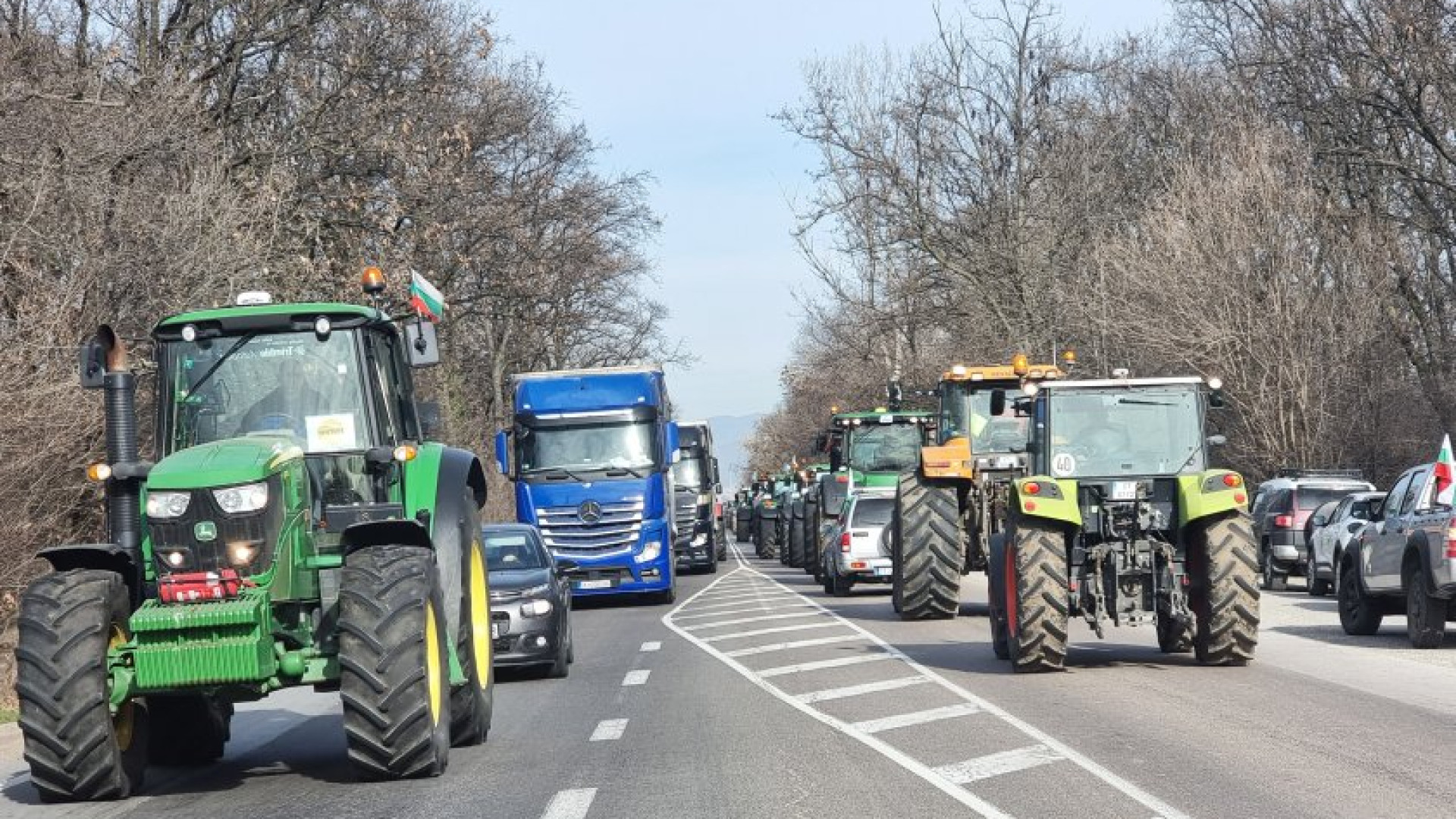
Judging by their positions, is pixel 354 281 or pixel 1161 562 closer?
pixel 1161 562

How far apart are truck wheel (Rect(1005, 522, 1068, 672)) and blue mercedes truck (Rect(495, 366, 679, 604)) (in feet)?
50.6

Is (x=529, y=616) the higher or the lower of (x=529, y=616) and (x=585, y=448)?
the lower

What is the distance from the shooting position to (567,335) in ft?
211

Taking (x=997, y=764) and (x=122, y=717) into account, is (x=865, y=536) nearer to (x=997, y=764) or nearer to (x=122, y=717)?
(x=997, y=764)

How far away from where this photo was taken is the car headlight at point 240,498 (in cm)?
1123

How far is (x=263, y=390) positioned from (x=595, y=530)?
19454 millimetres

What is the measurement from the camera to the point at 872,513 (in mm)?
31109

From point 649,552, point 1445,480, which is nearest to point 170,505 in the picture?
point 1445,480

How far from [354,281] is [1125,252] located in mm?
19516

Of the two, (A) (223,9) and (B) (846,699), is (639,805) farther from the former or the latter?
(A) (223,9)

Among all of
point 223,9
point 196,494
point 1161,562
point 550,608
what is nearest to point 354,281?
point 223,9

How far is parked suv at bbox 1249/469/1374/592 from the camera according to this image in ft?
109

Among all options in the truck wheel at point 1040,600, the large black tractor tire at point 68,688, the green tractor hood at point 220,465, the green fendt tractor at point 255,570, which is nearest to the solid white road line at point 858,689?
the truck wheel at point 1040,600

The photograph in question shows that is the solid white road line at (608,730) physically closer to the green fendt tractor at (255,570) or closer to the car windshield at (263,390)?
the green fendt tractor at (255,570)
